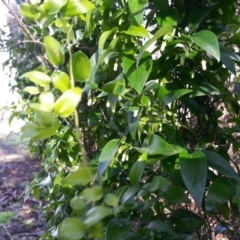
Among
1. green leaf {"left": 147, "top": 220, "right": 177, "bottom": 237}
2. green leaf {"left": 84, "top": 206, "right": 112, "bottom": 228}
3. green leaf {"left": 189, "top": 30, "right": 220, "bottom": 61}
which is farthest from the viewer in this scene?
green leaf {"left": 147, "top": 220, "right": 177, "bottom": 237}

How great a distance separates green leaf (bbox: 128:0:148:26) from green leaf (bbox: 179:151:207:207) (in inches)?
8.4

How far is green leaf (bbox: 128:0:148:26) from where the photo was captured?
59 cm

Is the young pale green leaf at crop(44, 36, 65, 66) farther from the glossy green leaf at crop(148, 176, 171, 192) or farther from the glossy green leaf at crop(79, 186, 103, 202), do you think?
the glossy green leaf at crop(148, 176, 171, 192)

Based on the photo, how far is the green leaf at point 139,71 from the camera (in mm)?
603

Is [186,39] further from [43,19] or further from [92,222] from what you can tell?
[92,222]

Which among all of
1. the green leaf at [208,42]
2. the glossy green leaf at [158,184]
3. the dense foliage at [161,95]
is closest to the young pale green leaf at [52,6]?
the dense foliage at [161,95]

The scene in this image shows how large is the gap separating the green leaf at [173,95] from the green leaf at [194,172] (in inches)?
3.5

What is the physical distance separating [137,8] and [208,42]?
121 millimetres

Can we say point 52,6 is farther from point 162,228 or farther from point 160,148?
point 162,228

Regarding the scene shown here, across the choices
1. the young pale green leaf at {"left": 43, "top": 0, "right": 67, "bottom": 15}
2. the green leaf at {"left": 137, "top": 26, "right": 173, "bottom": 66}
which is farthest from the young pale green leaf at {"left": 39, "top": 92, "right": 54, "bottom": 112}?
the green leaf at {"left": 137, "top": 26, "right": 173, "bottom": 66}

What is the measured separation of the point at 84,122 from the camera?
1177 mm

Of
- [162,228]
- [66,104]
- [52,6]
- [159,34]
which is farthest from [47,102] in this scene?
[162,228]

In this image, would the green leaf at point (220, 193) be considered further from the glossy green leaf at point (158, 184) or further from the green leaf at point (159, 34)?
the green leaf at point (159, 34)

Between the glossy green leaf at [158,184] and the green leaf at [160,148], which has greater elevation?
the green leaf at [160,148]
